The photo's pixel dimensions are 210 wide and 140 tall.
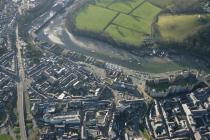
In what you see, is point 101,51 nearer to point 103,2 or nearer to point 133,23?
point 133,23

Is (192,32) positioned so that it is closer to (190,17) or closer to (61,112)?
(190,17)

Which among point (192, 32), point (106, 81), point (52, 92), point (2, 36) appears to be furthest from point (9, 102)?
point (192, 32)

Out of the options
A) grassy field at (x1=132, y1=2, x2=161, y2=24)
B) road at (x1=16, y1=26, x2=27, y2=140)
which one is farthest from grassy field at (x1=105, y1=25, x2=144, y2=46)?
road at (x1=16, y1=26, x2=27, y2=140)

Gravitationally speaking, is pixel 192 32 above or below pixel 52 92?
above

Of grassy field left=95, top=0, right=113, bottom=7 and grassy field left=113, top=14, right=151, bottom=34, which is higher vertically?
grassy field left=95, top=0, right=113, bottom=7

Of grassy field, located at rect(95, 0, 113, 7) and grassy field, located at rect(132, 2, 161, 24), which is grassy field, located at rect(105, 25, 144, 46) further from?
grassy field, located at rect(95, 0, 113, 7)

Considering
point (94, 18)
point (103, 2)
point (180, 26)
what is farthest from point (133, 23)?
point (103, 2)

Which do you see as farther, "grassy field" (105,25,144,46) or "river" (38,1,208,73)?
"grassy field" (105,25,144,46)

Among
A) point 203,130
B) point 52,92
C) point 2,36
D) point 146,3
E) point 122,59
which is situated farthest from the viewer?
point 146,3
